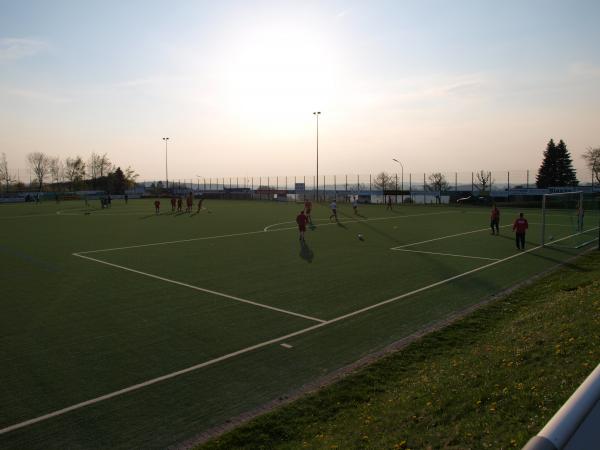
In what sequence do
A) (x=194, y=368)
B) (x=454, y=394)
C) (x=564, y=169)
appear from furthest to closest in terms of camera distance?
1. (x=564, y=169)
2. (x=194, y=368)
3. (x=454, y=394)

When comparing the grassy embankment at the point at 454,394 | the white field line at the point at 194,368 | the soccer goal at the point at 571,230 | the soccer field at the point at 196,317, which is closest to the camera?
the grassy embankment at the point at 454,394

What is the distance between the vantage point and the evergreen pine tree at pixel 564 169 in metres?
73.6

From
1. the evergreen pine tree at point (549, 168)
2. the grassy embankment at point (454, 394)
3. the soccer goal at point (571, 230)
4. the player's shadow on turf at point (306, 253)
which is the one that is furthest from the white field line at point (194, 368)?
the evergreen pine tree at point (549, 168)

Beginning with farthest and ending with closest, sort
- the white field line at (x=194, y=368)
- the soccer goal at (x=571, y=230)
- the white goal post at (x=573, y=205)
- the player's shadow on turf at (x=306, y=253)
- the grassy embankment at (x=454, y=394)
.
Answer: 1. the soccer goal at (x=571, y=230)
2. the white goal post at (x=573, y=205)
3. the player's shadow on turf at (x=306, y=253)
4. the white field line at (x=194, y=368)
5. the grassy embankment at (x=454, y=394)

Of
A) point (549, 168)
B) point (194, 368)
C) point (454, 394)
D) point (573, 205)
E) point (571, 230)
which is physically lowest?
point (194, 368)

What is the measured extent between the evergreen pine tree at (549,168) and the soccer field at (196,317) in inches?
2203

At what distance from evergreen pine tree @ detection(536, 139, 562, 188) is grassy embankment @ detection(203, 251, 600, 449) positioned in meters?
73.6

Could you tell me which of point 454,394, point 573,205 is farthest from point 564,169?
point 454,394

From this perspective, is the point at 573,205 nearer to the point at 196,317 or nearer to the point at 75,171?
the point at 196,317

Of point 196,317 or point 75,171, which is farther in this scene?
point 75,171

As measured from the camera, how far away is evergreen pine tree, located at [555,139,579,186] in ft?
241

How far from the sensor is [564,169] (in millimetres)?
74062

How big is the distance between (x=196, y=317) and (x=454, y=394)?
6885mm

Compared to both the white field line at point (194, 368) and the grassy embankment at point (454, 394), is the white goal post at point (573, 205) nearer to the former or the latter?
the white field line at point (194, 368)
